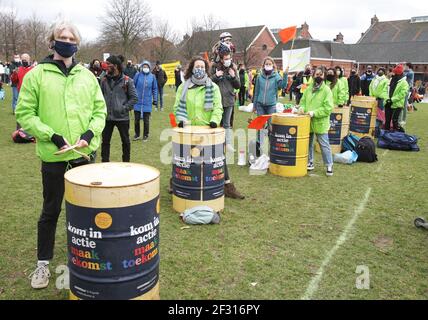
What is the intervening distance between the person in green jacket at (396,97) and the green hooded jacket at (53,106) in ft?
35.4

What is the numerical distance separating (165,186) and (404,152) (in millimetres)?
6909

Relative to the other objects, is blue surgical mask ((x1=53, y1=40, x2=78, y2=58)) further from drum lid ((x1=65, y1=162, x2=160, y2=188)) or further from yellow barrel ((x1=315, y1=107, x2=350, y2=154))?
yellow barrel ((x1=315, y1=107, x2=350, y2=154))

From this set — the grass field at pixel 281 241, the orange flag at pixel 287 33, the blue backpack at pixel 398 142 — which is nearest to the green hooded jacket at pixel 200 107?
the grass field at pixel 281 241

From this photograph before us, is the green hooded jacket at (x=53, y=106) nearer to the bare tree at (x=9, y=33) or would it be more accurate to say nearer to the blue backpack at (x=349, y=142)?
the blue backpack at (x=349, y=142)

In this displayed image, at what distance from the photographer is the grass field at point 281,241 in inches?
150

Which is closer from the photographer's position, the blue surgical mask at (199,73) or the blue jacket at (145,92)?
the blue surgical mask at (199,73)

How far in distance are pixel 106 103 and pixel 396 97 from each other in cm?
875

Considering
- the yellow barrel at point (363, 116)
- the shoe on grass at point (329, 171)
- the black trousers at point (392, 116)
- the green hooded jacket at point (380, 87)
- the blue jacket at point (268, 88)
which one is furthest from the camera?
the green hooded jacket at point (380, 87)

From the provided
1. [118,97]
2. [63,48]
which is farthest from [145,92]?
[63,48]

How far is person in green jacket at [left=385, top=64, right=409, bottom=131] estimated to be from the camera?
11992mm

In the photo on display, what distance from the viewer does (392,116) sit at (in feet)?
41.6

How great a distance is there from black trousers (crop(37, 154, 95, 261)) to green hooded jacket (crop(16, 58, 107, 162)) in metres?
0.08
